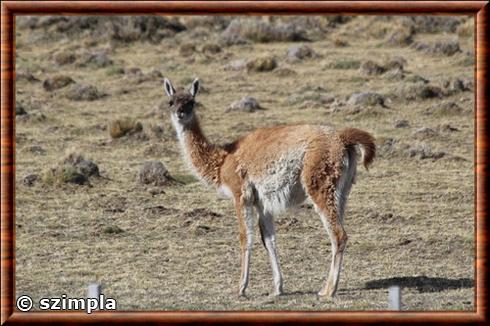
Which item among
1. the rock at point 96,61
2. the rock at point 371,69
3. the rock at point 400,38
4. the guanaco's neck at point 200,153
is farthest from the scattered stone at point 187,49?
the guanaco's neck at point 200,153

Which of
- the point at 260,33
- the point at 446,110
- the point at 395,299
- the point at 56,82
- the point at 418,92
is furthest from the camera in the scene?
the point at 260,33

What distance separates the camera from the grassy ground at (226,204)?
1116 cm

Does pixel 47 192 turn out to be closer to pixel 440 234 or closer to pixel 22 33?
pixel 440 234

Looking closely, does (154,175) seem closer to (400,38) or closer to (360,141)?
(360,141)

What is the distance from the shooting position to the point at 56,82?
80.5ft

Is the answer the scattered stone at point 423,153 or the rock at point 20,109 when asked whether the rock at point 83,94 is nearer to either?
the rock at point 20,109

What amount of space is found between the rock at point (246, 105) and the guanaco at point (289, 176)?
10.5 m

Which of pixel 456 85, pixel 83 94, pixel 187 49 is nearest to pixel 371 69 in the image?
pixel 456 85

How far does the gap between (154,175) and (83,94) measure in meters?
7.30

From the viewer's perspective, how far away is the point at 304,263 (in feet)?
39.9

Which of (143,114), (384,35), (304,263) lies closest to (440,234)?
(304,263)

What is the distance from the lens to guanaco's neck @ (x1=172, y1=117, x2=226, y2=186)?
36.3ft

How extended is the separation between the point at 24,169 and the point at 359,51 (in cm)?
1330

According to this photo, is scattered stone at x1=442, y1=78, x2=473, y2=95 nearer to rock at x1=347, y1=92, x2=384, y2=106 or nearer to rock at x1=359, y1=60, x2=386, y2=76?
rock at x1=347, y1=92, x2=384, y2=106
